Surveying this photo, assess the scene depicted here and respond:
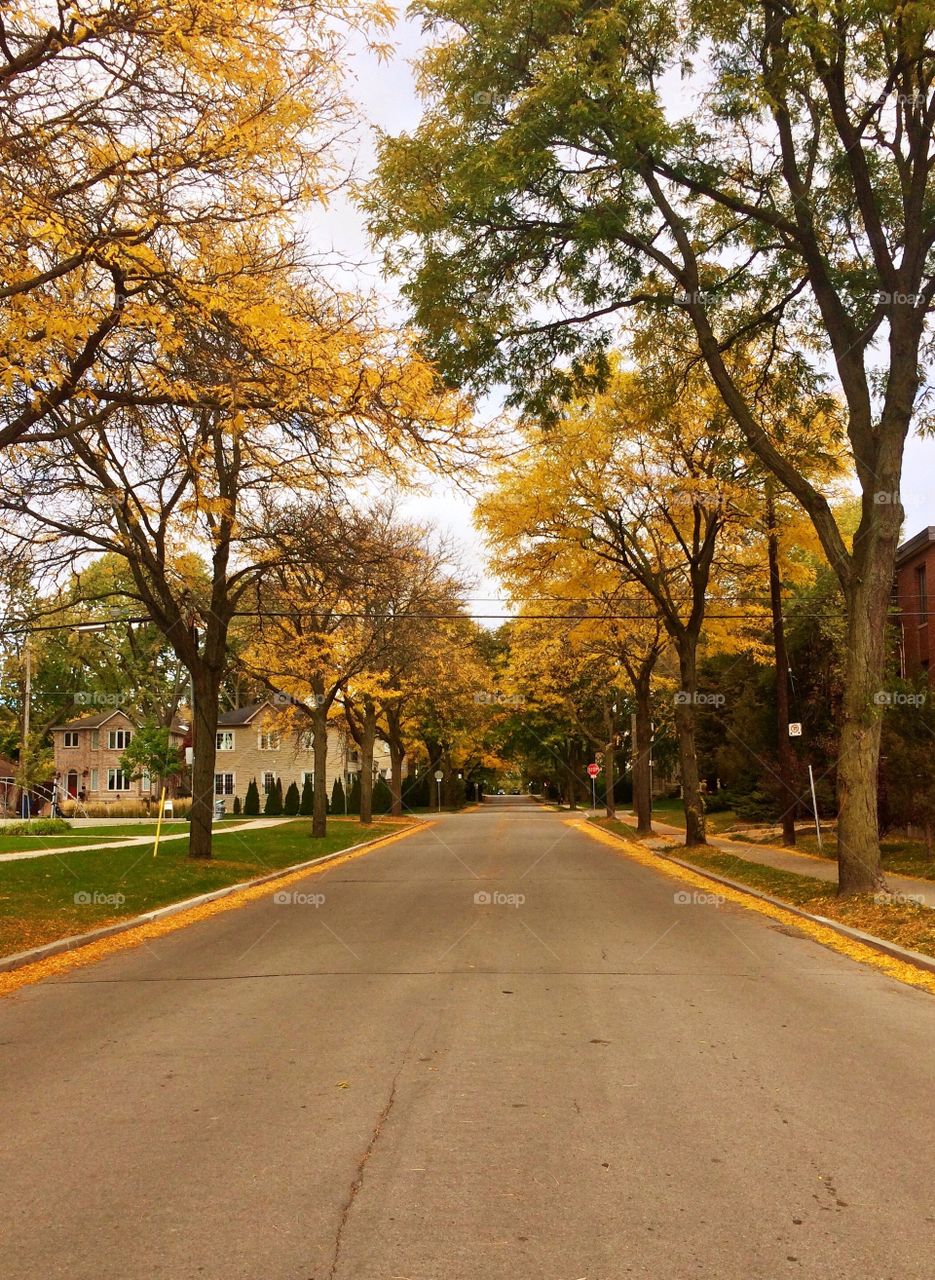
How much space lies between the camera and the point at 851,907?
540 inches

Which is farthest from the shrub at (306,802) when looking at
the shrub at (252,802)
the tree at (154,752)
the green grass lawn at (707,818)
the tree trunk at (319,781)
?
the tree trunk at (319,781)

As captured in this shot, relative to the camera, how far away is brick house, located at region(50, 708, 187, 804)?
6869 cm

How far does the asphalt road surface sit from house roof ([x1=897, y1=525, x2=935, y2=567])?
752 inches

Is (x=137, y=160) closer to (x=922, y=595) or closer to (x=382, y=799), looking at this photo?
(x=922, y=595)

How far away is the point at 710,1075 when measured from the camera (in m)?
6.38

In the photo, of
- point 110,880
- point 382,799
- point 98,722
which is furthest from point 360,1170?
point 98,722

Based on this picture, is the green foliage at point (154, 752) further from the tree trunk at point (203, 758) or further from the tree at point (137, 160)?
the tree at point (137, 160)

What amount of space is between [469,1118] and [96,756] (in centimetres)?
6878

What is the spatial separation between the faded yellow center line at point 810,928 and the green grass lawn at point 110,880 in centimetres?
769

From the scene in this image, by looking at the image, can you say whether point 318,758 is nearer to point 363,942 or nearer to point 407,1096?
point 363,942

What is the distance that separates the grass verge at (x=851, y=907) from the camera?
11.6m

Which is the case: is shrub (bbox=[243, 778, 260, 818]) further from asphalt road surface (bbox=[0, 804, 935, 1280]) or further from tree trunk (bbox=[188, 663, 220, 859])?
asphalt road surface (bbox=[0, 804, 935, 1280])

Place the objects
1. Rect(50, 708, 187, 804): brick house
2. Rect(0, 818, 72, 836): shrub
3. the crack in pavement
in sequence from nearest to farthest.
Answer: the crack in pavement → Rect(0, 818, 72, 836): shrub → Rect(50, 708, 187, 804): brick house

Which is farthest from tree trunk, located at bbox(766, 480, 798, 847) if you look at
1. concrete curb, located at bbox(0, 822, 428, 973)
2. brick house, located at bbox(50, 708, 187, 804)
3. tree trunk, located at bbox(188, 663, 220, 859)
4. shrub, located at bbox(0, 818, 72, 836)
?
brick house, located at bbox(50, 708, 187, 804)
